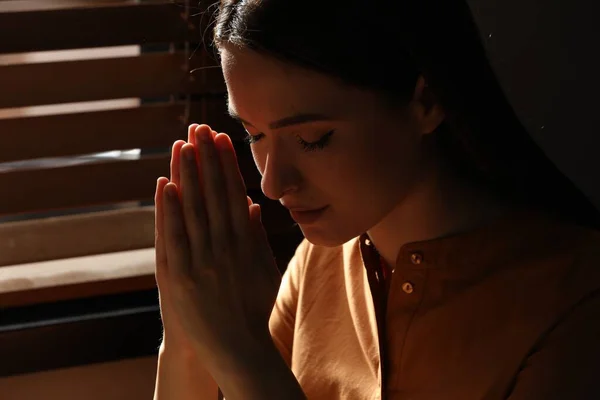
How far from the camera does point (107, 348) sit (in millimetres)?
1269

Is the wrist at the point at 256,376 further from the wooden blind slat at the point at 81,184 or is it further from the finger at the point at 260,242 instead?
the wooden blind slat at the point at 81,184

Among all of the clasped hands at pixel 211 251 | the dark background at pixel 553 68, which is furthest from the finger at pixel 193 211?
the dark background at pixel 553 68

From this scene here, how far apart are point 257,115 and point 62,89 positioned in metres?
0.45

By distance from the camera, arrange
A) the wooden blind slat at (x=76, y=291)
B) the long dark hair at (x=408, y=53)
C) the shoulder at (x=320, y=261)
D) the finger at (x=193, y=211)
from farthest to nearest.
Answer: the wooden blind slat at (x=76, y=291) < the shoulder at (x=320, y=261) < the finger at (x=193, y=211) < the long dark hair at (x=408, y=53)

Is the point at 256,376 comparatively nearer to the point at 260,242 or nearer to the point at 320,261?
the point at 260,242

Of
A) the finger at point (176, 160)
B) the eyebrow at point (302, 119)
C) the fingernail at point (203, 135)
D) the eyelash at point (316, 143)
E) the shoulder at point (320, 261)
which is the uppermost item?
the eyebrow at point (302, 119)

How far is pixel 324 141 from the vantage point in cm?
83

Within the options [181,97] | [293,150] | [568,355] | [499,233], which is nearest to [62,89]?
[181,97]

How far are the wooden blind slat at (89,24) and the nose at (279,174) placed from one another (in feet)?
1.39

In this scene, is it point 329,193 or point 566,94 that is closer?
point 329,193

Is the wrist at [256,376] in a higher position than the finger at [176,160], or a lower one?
lower

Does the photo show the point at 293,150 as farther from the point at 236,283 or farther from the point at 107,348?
the point at 107,348

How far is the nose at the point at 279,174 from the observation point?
2.77 ft

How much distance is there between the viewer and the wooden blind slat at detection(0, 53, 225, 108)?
3.83 feet
